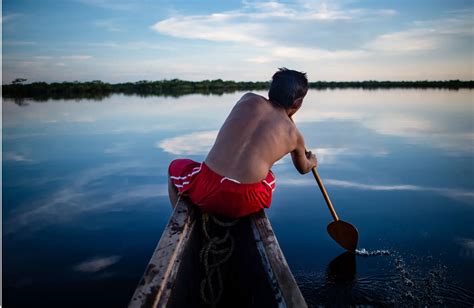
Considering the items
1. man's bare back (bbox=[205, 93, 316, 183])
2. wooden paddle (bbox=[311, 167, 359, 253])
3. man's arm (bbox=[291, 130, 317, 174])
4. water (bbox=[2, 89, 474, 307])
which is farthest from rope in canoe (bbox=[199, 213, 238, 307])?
wooden paddle (bbox=[311, 167, 359, 253])

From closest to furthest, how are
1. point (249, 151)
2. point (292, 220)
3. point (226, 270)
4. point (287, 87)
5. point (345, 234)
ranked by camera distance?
point (249, 151) → point (287, 87) → point (226, 270) → point (345, 234) → point (292, 220)

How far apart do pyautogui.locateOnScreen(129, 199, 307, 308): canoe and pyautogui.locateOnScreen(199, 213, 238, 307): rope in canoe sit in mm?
44

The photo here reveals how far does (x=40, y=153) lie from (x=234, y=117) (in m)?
7.12

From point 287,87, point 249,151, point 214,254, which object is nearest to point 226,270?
point 214,254

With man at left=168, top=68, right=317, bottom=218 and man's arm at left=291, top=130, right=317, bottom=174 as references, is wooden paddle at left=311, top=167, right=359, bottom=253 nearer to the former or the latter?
man's arm at left=291, top=130, right=317, bottom=174

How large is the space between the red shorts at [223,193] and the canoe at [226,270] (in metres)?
0.09

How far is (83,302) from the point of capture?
2523mm

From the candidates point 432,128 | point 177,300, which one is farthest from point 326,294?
point 432,128

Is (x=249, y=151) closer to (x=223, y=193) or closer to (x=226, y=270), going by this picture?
(x=223, y=193)

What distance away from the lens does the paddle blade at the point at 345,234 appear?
329 centimetres

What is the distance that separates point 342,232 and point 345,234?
0.11ft

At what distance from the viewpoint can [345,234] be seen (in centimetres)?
336

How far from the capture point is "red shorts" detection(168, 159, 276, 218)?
78.2 inches

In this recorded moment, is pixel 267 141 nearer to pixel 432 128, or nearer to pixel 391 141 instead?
pixel 391 141
